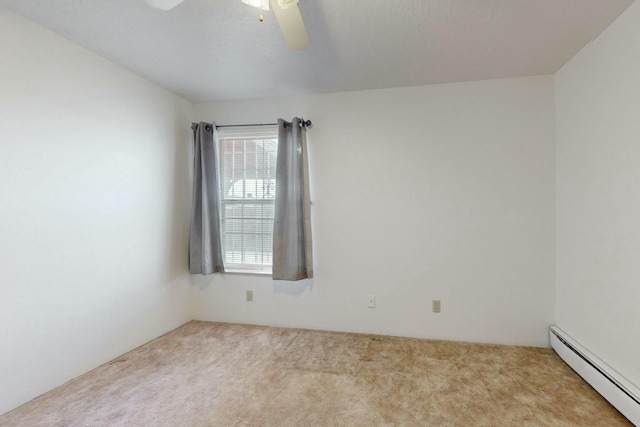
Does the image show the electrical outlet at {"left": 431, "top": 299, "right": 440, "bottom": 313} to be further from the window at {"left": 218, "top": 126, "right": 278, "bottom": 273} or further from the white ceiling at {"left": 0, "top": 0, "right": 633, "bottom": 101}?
the white ceiling at {"left": 0, "top": 0, "right": 633, "bottom": 101}

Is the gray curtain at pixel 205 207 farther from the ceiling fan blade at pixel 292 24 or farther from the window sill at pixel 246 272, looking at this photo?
the ceiling fan blade at pixel 292 24

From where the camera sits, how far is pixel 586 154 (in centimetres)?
226

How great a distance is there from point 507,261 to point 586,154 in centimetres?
104

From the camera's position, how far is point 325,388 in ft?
7.00

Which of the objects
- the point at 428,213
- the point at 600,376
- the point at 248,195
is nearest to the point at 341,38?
the point at 428,213

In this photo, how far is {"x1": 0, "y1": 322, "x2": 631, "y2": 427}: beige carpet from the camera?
1.82m

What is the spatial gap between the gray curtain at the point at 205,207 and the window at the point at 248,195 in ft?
0.39

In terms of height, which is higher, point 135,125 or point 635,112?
point 135,125

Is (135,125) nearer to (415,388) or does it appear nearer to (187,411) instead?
(187,411)

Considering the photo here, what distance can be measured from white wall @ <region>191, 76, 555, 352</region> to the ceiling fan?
5.30 ft

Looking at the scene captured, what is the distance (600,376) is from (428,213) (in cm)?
161

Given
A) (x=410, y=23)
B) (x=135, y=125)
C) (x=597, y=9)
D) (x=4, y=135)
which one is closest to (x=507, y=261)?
(x=597, y=9)

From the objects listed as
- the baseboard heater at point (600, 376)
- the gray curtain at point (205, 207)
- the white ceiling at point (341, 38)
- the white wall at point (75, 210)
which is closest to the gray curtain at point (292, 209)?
the white ceiling at point (341, 38)

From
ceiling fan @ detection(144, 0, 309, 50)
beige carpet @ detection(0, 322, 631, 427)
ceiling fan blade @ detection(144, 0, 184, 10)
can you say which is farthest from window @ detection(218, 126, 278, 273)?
ceiling fan blade @ detection(144, 0, 184, 10)
